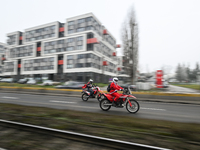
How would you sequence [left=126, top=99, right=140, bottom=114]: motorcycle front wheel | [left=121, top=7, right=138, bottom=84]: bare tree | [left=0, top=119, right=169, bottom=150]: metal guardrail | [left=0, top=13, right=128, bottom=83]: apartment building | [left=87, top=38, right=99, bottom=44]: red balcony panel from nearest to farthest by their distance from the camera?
[left=0, top=119, right=169, bottom=150]: metal guardrail
[left=126, top=99, right=140, bottom=114]: motorcycle front wheel
[left=121, top=7, right=138, bottom=84]: bare tree
[left=87, top=38, right=99, bottom=44]: red balcony panel
[left=0, top=13, right=128, bottom=83]: apartment building

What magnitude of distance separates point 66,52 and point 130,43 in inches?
918

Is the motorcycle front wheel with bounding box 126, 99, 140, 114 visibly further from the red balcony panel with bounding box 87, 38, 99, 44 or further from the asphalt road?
the red balcony panel with bounding box 87, 38, 99, 44

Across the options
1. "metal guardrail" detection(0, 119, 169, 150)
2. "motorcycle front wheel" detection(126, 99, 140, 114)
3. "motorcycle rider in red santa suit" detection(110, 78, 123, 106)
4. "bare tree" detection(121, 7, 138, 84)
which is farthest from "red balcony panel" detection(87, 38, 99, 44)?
"metal guardrail" detection(0, 119, 169, 150)

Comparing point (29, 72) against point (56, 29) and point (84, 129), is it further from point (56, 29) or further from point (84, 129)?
point (84, 129)

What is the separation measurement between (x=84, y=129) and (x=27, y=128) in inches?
73.0

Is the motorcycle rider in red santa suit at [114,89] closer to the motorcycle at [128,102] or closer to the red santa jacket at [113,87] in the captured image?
the red santa jacket at [113,87]

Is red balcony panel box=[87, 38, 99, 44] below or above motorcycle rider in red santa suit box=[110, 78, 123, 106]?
above

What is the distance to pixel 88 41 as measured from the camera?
40.6m

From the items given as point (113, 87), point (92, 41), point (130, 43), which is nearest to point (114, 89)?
point (113, 87)

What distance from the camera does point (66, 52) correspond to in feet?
144

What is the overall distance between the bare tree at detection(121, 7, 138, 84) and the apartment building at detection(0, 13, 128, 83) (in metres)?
12.9

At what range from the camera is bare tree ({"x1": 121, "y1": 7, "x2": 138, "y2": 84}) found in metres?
26.3

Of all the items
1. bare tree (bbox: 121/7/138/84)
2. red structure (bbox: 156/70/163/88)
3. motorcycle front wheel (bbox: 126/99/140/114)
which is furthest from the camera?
bare tree (bbox: 121/7/138/84)

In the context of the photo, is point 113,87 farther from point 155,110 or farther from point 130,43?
point 130,43
